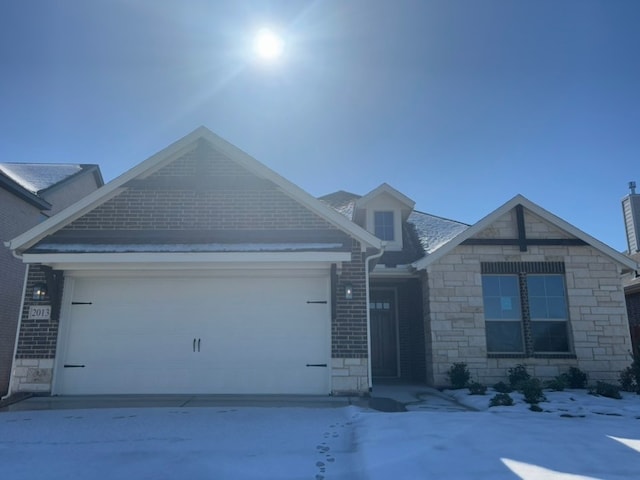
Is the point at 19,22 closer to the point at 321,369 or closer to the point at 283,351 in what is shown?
the point at 283,351

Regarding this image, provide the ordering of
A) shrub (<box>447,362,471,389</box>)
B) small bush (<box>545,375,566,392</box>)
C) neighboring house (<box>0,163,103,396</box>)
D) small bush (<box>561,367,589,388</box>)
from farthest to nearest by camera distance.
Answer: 1. neighboring house (<box>0,163,103,396</box>)
2. small bush (<box>561,367,589,388</box>)
3. shrub (<box>447,362,471,389</box>)
4. small bush (<box>545,375,566,392</box>)

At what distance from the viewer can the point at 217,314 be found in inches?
322

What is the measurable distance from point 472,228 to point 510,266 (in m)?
1.25

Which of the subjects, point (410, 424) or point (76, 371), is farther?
point (76, 371)

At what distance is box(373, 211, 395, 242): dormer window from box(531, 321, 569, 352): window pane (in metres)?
4.07

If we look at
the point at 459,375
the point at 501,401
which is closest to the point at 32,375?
the point at 501,401

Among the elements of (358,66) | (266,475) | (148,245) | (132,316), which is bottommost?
(266,475)

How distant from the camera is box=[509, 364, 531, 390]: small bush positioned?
31.0ft

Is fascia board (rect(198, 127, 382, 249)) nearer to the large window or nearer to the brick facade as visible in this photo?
the brick facade

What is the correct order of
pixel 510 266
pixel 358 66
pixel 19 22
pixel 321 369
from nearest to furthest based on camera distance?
pixel 321 369 < pixel 19 22 < pixel 358 66 < pixel 510 266

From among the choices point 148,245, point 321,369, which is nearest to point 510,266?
point 321,369

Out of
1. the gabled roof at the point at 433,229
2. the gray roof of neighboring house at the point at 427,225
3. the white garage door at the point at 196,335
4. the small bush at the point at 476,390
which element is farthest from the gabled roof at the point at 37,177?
the small bush at the point at 476,390

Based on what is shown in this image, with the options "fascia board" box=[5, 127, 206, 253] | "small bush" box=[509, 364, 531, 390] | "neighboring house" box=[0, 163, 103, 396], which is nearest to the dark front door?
"small bush" box=[509, 364, 531, 390]

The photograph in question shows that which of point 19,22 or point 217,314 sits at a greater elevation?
point 19,22
